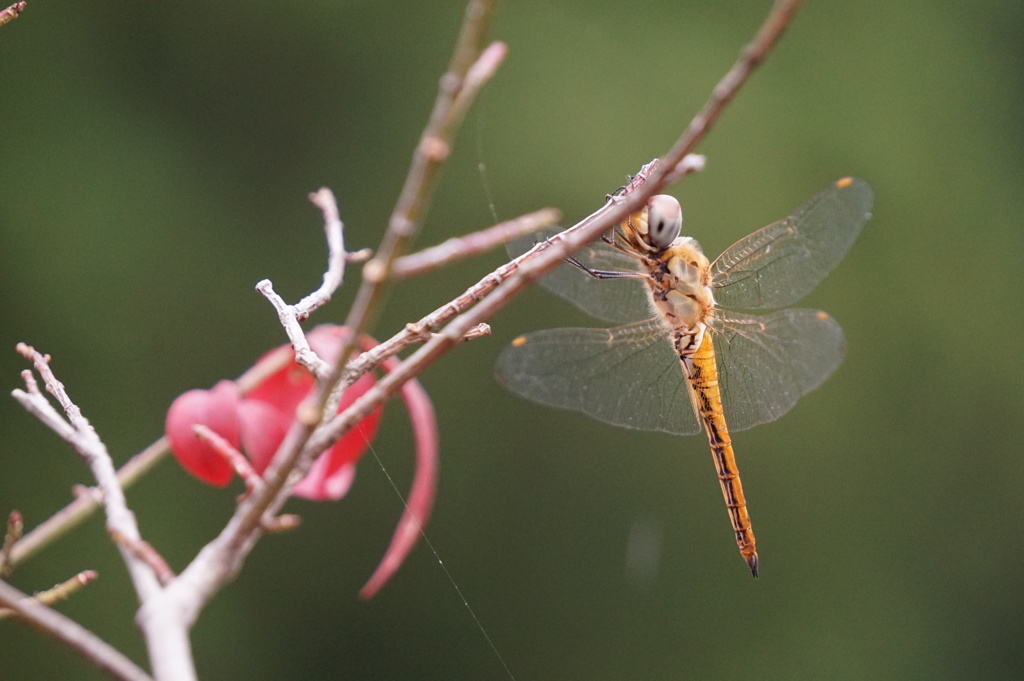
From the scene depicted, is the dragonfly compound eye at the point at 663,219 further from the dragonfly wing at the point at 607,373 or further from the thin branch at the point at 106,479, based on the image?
the thin branch at the point at 106,479

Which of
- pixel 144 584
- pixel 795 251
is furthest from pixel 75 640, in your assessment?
pixel 795 251

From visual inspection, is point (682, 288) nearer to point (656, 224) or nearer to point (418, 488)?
point (656, 224)

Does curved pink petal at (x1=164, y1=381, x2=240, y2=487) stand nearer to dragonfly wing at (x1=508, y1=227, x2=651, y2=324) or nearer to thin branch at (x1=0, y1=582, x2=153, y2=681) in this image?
thin branch at (x1=0, y1=582, x2=153, y2=681)

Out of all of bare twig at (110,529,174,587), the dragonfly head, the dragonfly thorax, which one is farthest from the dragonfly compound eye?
bare twig at (110,529,174,587)

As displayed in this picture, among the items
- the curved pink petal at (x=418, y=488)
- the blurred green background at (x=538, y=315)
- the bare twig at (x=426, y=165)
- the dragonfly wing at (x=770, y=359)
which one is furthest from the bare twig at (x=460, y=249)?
the blurred green background at (x=538, y=315)

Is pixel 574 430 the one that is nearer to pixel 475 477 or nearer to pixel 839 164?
pixel 475 477
